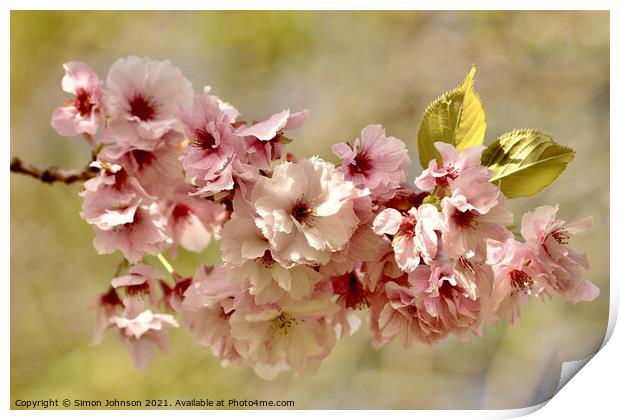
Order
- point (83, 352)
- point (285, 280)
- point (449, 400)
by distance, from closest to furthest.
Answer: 1. point (285, 280)
2. point (449, 400)
3. point (83, 352)

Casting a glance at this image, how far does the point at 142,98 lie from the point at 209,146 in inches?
5.2

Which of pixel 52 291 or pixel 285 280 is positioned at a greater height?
pixel 285 280

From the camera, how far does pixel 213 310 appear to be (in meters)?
0.62

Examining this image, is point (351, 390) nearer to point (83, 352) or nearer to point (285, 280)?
point (83, 352)

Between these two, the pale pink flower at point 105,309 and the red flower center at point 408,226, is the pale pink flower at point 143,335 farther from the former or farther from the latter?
the red flower center at point 408,226

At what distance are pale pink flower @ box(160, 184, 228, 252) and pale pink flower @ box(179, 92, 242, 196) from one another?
0.64ft

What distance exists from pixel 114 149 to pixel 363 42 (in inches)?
21.6

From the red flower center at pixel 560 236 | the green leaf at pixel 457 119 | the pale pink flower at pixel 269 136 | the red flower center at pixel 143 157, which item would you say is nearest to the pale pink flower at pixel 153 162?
the red flower center at pixel 143 157

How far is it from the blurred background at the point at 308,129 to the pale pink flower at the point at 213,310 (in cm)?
29

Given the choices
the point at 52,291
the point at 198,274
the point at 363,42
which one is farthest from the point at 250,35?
the point at 198,274

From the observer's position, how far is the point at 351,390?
1.11 meters

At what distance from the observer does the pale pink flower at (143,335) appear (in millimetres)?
724

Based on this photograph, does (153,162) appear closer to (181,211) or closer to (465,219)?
(181,211)

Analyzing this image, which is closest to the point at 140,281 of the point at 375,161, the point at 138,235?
the point at 138,235
